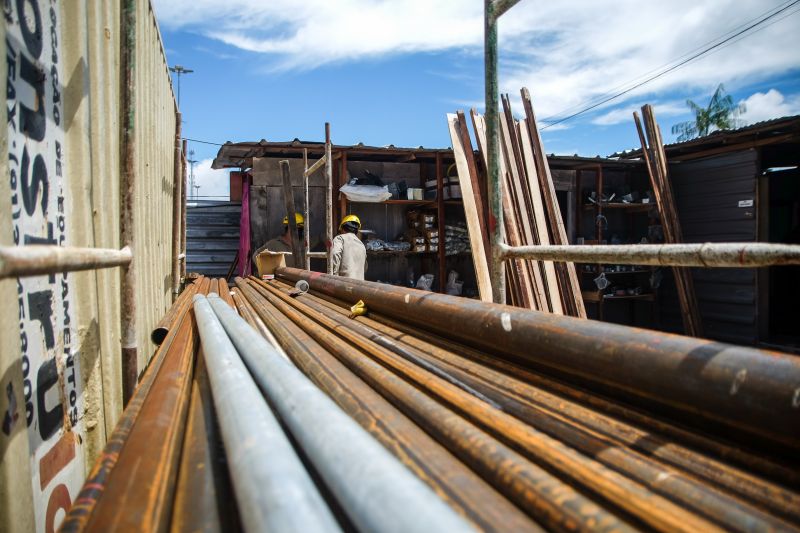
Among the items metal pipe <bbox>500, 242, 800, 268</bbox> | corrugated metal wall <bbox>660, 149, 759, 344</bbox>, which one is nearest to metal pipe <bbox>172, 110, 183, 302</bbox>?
metal pipe <bbox>500, 242, 800, 268</bbox>

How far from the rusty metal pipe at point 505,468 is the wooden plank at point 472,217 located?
3027 millimetres

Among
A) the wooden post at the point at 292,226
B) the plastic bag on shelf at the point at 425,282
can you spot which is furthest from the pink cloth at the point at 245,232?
the plastic bag on shelf at the point at 425,282

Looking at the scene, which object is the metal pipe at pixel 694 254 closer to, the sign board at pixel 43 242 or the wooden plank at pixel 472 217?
the sign board at pixel 43 242

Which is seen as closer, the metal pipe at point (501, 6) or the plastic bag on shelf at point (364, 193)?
the metal pipe at point (501, 6)

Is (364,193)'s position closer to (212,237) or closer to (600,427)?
(212,237)

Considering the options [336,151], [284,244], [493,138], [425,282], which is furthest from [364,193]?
[493,138]

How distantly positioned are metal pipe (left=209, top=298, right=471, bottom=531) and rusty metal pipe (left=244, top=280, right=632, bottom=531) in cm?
24

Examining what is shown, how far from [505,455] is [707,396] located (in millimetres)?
533

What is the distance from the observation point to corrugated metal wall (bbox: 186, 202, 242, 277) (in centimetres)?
1021

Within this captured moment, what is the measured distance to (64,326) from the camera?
1.69m

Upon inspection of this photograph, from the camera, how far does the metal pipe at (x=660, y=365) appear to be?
1.03 m

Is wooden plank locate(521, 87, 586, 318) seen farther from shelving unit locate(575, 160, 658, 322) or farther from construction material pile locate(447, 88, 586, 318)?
shelving unit locate(575, 160, 658, 322)

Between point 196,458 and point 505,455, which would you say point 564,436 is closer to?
point 505,455

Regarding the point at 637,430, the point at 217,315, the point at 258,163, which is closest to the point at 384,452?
the point at 637,430
